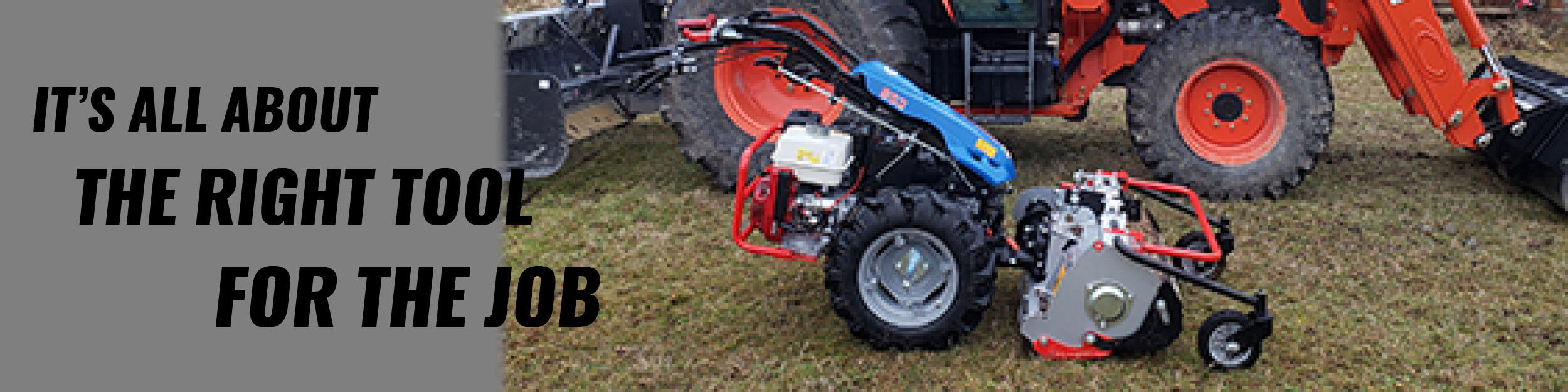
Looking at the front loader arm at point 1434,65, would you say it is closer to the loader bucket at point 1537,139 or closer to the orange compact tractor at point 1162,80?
the orange compact tractor at point 1162,80

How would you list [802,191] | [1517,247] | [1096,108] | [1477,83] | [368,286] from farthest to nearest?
[1096,108], [1477,83], [1517,247], [802,191], [368,286]

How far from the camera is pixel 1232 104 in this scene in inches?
308

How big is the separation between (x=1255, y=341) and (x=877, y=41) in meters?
3.34

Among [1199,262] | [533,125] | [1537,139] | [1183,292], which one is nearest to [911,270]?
[1183,292]

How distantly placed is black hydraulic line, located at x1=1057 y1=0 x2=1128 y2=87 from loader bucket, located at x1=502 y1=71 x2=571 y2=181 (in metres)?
3.19

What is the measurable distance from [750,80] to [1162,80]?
2.59m

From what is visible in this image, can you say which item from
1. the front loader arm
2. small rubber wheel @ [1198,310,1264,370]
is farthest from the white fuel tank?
the front loader arm

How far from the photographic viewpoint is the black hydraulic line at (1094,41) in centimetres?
780

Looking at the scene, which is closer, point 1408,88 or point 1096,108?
point 1408,88

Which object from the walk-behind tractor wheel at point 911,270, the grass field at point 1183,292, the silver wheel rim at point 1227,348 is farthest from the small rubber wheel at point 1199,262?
the walk-behind tractor wheel at point 911,270

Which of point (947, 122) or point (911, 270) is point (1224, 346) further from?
point (947, 122)

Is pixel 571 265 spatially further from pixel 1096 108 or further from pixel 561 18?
pixel 1096 108

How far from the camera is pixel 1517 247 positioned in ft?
22.5

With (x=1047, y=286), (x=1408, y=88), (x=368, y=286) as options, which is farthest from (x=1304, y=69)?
(x=368, y=286)
